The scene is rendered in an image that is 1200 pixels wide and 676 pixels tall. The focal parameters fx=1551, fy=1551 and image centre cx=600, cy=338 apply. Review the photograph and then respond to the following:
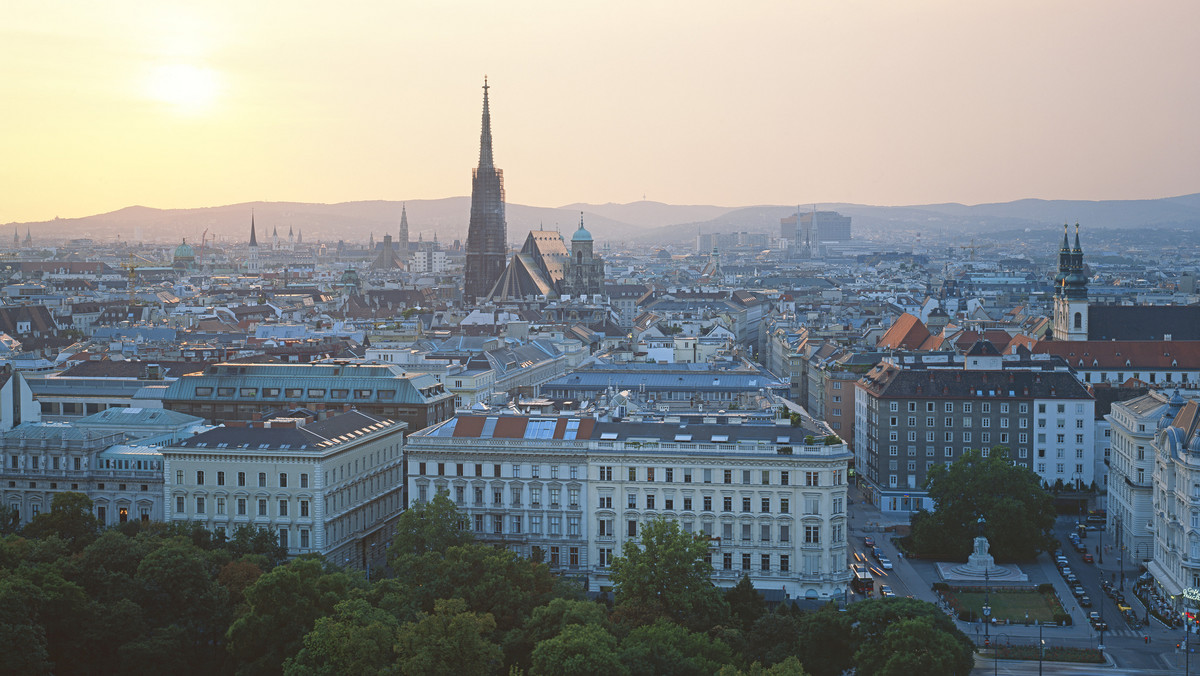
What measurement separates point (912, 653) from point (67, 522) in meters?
43.0

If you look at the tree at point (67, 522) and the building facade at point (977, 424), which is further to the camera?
the building facade at point (977, 424)

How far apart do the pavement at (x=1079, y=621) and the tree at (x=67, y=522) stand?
38.8 metres

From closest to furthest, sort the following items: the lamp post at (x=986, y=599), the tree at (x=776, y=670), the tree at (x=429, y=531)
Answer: the tree at (x=776, y=670)
the lamp post at (x=986, y=599)
the tree at (x=429, y=531)

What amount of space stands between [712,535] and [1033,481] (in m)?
25.2

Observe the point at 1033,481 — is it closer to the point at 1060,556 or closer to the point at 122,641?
the point at 1060,556

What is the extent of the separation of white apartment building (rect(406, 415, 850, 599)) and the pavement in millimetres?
4703

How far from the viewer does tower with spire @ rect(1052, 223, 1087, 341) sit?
141125 mm

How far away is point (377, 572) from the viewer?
78375 mm

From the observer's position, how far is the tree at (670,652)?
58.4 m

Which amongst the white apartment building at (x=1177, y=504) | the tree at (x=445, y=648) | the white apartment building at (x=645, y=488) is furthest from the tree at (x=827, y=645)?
the white apartment building at (x=1177, y=504)

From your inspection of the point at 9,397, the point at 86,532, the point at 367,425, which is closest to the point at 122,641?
the point at 86,532

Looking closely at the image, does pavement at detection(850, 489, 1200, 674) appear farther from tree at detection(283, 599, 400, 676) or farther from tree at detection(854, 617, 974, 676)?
tree at detection(283, 599, 400, 676)

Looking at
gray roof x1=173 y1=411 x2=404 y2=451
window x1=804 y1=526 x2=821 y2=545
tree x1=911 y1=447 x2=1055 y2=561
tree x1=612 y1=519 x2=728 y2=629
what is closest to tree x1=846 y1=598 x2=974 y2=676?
tree x1=612 y1=519 x2=728 y2=629

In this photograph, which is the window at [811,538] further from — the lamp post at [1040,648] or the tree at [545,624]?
the tree at [545,624]
